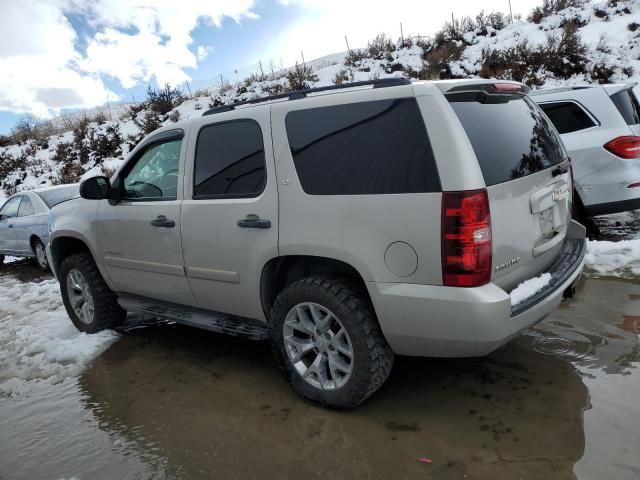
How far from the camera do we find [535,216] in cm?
278

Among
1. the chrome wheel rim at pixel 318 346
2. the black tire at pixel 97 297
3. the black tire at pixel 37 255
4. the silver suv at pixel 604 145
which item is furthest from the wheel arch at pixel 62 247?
the silver suv at pixel 604 145

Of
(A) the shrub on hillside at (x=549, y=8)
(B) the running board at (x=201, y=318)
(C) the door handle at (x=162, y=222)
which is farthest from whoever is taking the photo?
(A) the shrub on hillside at (x=549, y=8)

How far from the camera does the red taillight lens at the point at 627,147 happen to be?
16.5ft

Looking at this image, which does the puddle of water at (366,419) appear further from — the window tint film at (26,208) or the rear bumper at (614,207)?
the window tint film at (26,208)

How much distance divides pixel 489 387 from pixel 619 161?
334cm

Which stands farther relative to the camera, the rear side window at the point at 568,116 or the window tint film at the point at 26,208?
the window tint film at the point at 26,208

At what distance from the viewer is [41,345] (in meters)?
4.52

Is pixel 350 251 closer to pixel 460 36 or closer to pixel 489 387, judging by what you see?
pixel 489 387

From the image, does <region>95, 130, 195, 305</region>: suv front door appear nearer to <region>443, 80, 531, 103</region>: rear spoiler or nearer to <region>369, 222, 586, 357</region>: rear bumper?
<region>369, 222, 586, 357</region>: rear bumper

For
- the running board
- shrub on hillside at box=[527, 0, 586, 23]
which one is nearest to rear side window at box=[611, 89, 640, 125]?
the running board

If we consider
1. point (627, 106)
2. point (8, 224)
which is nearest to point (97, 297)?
point (627, 106)

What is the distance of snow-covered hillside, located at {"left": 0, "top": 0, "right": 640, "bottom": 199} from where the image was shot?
45.3ft

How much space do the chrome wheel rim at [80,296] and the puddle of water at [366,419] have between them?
0.86m

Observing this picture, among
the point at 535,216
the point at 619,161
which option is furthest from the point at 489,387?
the point at 619,161
